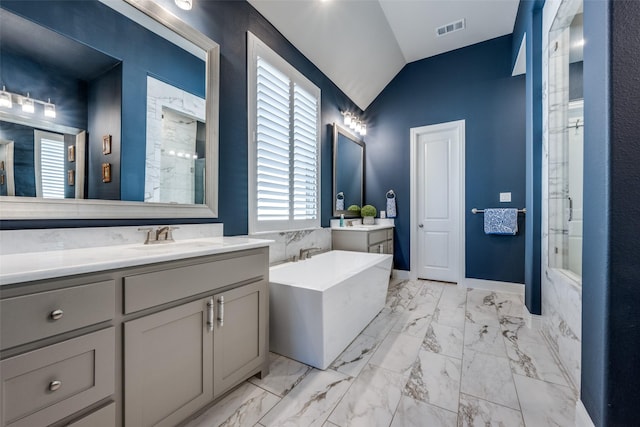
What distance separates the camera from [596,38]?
A: 1.10 m

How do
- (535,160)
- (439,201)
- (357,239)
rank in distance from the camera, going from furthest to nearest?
(439,201), (357,239), (535,160)

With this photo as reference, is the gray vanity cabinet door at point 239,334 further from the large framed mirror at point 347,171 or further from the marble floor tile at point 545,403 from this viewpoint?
the large framed mirror at point 347,171

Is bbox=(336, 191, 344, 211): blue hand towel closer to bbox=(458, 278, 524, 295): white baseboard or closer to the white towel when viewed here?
the white towel

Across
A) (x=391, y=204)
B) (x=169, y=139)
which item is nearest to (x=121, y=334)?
(x=169, y=139)

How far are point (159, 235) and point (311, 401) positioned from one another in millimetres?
1281

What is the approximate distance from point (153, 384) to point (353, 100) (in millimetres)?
3855

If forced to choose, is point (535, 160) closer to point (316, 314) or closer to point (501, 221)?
point (501, 221)

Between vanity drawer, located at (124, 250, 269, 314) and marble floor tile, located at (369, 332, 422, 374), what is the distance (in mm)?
1056

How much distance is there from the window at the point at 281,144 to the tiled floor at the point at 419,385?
3.95 feet

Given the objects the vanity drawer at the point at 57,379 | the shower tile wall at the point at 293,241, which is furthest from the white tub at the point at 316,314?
the vanity drawer at the point at 57,379

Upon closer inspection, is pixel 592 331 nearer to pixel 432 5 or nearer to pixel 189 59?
pixel 189 59

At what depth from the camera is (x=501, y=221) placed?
10.7 ft

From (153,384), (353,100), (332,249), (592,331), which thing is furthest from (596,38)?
(353,100)

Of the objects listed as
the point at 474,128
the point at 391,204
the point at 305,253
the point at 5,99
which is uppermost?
the point at 474,128
